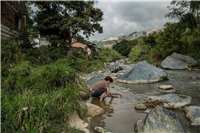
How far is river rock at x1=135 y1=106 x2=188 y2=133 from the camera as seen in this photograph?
8.40 feet

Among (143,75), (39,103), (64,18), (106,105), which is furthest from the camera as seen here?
(64,18)

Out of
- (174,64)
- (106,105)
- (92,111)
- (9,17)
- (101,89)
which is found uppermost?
(9,17)

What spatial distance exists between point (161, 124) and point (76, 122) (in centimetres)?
185

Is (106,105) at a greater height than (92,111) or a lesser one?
lesser

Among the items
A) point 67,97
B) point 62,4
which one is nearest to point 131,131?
point 67,97

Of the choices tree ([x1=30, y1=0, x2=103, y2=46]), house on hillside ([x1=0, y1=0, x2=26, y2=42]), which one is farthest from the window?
tree ([x1=30, y1=0, x2=103, y2=46])

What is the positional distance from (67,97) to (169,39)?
17345mm

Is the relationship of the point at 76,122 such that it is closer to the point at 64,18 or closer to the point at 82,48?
the point at 64,18

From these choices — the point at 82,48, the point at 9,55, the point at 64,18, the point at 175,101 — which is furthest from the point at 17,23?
the point at 175,101

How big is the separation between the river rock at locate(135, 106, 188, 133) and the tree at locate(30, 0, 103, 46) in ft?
37.7

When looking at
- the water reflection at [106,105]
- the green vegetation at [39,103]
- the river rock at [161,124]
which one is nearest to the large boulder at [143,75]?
the water reflection at [106,105]

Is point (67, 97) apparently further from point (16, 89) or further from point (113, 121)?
point (16, 89)

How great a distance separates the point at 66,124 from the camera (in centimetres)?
272

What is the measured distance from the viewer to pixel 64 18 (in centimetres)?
1286
